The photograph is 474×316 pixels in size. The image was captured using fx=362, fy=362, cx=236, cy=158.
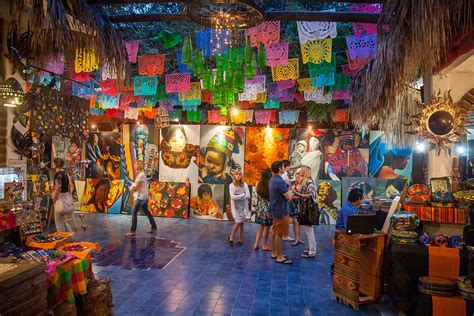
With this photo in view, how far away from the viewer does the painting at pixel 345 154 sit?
35.4ft

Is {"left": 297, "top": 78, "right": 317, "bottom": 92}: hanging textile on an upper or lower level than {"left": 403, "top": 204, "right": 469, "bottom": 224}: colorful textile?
upper

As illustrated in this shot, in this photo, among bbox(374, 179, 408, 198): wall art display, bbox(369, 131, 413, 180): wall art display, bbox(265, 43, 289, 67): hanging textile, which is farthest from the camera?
bbox(369, 131, 413, 180): wall art display

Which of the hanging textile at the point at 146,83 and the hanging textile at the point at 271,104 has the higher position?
the hanging textile at the point at 146,83

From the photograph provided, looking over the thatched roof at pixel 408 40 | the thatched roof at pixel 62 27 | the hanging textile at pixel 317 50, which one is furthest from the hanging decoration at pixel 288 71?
the thatched roof at pixel 62 27

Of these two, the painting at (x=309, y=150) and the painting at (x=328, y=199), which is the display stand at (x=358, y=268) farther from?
the painting at (x=309, y=150)

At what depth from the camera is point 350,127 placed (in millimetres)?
11008

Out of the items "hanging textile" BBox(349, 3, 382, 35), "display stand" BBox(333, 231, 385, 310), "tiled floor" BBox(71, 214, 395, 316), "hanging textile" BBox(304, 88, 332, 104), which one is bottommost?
"tiled floor" BBox(71, 214, 395, 316)

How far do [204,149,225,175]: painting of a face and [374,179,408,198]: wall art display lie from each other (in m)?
4.65

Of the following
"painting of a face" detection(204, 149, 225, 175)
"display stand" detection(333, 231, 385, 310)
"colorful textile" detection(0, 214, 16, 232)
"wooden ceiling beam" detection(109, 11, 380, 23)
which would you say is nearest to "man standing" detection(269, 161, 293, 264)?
"display stand" detection(333, 231, 385, 310)

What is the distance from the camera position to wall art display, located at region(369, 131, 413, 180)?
10625mm

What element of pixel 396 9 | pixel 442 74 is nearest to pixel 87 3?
pixel 396 9

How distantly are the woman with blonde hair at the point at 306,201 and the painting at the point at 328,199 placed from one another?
12.0 feet

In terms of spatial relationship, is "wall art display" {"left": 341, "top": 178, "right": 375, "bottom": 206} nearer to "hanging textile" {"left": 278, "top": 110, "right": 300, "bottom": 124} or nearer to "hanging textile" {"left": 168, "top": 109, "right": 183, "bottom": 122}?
"hanging textile" {"left": 278, "top": 110, "right": 300, "bottom": 124}

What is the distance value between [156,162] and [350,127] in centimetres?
624
